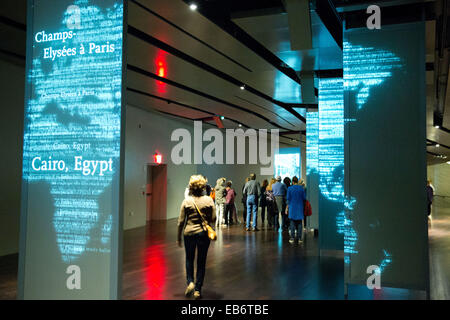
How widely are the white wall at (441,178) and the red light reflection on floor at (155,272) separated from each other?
3729 cm

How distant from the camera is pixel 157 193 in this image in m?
14.7

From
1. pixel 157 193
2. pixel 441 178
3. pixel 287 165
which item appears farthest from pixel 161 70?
pixel 441 178

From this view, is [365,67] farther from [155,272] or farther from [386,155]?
[155,272]

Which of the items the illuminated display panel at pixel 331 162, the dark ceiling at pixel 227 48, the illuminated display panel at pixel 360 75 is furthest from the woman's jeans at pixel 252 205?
the illuminated display panel at pixel 360 75

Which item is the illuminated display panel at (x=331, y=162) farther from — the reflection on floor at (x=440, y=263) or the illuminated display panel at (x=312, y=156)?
the illuminated display panel at (x=312, y=156)

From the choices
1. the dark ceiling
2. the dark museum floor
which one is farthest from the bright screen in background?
the dark museum floor

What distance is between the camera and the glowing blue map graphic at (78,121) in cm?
300

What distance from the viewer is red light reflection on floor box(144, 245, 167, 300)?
4987 mm

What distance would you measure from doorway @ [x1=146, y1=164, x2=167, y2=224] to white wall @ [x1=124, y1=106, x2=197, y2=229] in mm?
265

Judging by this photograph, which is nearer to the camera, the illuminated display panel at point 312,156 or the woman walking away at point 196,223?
the woman walking away at point 196,223

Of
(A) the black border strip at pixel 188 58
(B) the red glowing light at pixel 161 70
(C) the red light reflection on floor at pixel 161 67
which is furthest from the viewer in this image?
(B) the red glowing light at pixel 161 70

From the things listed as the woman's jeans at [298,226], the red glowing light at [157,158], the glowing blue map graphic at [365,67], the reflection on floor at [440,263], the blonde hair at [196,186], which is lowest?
the reflection on floor at [440,263]
